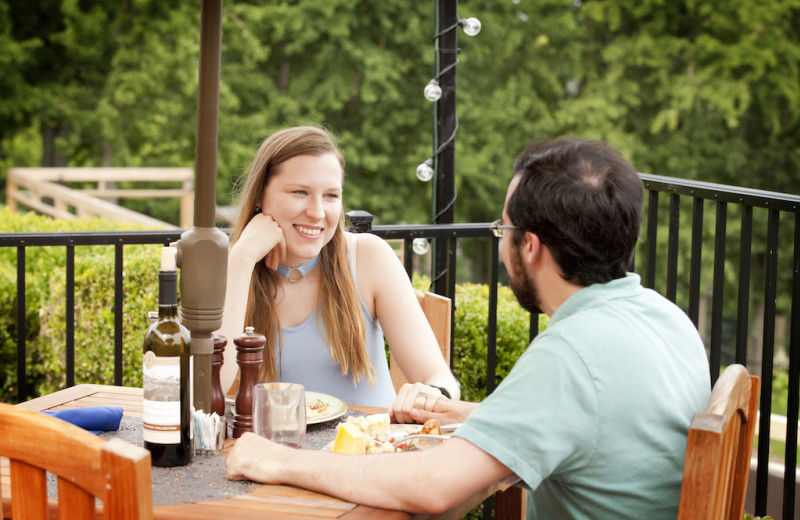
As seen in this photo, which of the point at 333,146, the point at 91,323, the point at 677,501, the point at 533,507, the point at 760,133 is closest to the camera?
the point at 677,501

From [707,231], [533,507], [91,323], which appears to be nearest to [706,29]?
[707,231]

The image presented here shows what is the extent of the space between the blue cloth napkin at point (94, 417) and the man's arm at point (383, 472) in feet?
1.10

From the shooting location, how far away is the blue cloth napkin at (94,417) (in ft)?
5.47

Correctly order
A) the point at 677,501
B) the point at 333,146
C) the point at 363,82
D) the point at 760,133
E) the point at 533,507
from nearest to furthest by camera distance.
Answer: the point at 677,501
the point at 533,507
the point at 333,146
the point at 363,82
the point at 760,133

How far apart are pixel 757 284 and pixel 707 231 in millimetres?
1089

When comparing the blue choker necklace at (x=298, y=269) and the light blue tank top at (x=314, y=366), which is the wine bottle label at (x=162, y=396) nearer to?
the light blue tank top at (x=314, y=366)

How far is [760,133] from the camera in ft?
42.3

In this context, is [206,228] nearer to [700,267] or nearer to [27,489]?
[27,489]

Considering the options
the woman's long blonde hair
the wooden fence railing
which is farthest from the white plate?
the wooden fence railing

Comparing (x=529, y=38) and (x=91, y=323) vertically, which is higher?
(x=529, y=38)

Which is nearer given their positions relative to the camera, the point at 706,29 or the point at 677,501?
the point at 677,501

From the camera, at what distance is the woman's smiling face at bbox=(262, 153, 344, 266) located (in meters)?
2.30

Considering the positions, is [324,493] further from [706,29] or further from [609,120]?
[706,29]

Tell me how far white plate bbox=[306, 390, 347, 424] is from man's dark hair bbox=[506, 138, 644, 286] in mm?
613
